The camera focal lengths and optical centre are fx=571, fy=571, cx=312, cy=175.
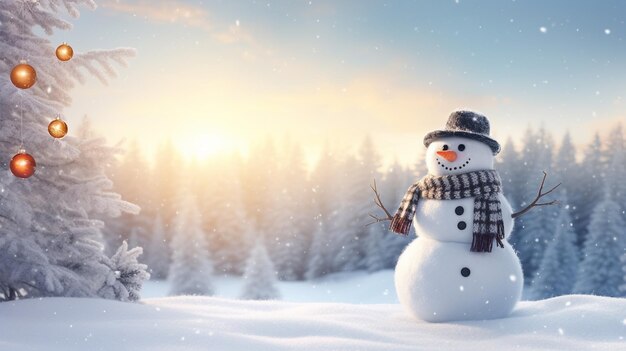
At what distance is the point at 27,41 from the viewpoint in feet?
24.0

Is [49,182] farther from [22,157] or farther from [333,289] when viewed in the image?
[333,289]

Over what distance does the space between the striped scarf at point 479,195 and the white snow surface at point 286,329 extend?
3.19 feet

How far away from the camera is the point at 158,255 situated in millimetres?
38094

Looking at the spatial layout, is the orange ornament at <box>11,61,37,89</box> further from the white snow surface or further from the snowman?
the snowman

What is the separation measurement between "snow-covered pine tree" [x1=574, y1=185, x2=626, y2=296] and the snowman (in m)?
20.9

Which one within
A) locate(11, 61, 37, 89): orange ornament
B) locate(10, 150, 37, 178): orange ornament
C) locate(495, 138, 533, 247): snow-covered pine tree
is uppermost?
locate(11, 61, 37, 89): orange ornament

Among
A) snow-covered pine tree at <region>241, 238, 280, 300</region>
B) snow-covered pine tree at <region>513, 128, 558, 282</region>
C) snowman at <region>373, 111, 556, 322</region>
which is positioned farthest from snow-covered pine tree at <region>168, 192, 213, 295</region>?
snowman at <region>373, 111, 556, 322</region>

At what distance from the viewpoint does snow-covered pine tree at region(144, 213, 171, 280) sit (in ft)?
124

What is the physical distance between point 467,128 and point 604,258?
72.5 ft

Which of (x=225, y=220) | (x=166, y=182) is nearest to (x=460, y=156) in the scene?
(x=225, y=220)

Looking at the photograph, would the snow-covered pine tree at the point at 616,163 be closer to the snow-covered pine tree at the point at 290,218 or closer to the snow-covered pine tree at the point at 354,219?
the snow-covered pine tree at the point at 354,219

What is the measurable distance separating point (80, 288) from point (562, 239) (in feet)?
88.3

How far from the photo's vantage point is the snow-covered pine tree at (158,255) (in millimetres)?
37719

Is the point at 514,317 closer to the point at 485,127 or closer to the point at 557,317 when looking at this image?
the point at 557,317
